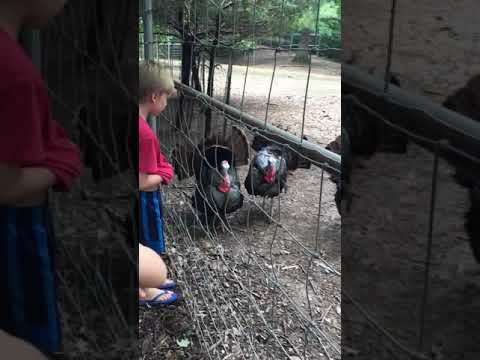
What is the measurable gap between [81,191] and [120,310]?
A: 1.14ft

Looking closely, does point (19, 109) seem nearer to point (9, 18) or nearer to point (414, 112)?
point (9, 18)

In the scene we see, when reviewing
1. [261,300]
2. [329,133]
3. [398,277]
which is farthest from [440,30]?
[329,133]

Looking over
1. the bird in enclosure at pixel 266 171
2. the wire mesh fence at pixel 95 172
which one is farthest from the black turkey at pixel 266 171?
the wire mesh fence at pixel 95 172

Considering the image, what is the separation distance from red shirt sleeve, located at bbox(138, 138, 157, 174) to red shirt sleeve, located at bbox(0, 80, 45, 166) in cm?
122

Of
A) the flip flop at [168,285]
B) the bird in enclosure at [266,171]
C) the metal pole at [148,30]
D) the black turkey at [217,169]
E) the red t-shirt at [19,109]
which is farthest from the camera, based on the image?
the bird in enclosure at [266,171]

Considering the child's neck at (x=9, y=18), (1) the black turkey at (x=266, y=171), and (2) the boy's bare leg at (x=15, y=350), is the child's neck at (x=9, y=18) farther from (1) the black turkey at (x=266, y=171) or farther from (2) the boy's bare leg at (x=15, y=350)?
(1) the black turkey at (x=266, y=171)

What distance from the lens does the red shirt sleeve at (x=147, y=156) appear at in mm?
2260

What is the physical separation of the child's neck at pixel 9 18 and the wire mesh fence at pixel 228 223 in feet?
3.04

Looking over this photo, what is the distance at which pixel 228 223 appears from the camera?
3.40m

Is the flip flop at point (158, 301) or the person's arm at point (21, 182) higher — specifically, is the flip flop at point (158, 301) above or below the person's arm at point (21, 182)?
below

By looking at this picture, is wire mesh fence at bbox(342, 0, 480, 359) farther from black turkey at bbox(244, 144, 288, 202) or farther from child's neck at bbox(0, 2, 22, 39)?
A: black turkey at bbox(244, 144, 288, 202)

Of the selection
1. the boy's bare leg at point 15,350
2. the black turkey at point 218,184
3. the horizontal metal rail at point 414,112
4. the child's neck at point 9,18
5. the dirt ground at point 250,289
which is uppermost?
the child's neck at point 9,18

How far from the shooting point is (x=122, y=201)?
59.4 inches

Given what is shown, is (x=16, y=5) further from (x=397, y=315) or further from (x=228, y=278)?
(x=228, y=278)
